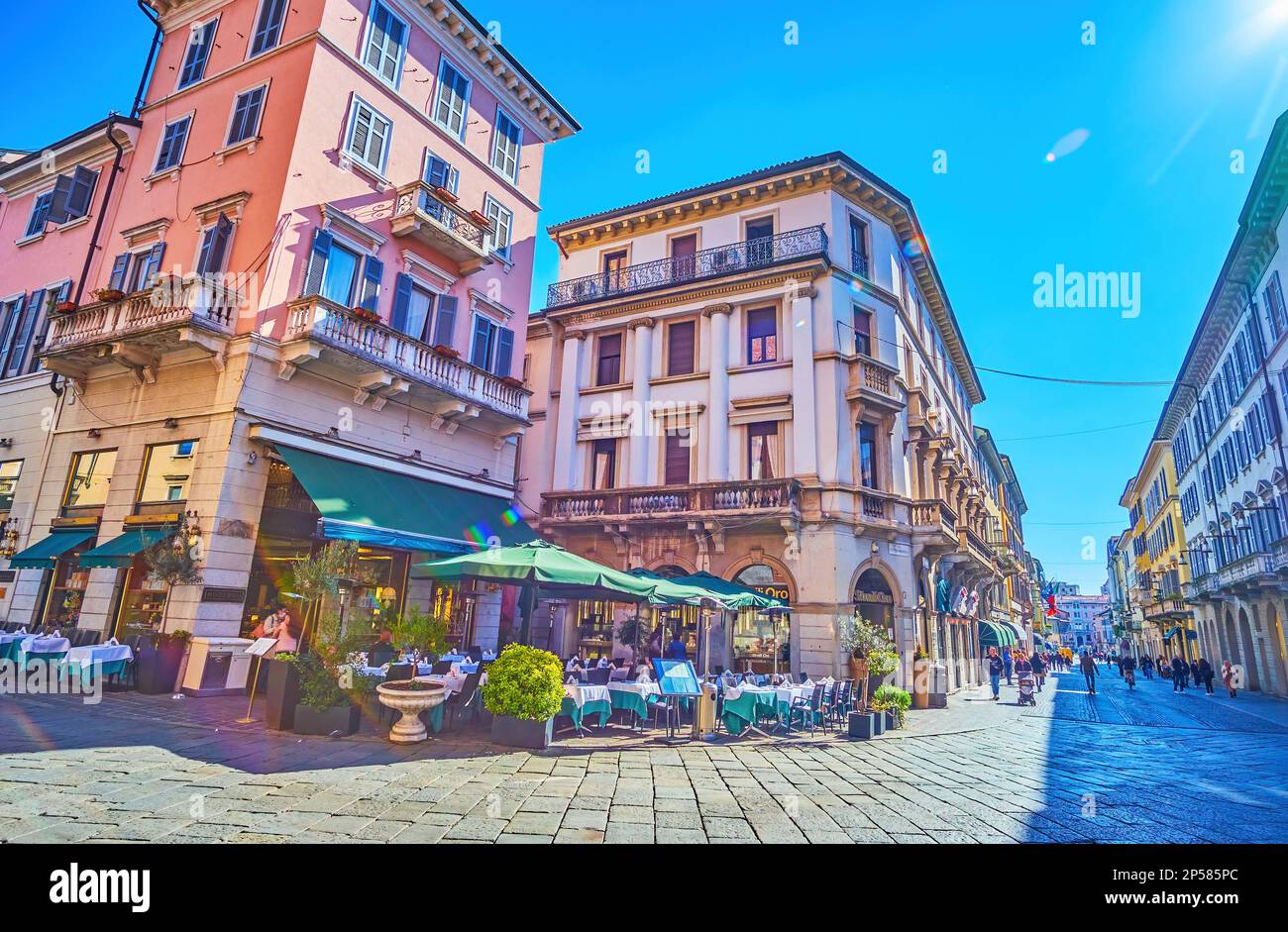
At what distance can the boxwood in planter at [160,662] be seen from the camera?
10.8 meters

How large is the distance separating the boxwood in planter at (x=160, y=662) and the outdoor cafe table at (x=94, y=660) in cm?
27

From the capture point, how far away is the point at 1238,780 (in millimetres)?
8445

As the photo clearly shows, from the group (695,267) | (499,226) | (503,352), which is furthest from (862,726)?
(499,226)

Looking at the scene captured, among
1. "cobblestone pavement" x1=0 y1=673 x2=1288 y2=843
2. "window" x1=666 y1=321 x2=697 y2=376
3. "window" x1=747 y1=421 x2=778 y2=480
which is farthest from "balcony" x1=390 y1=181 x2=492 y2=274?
"cobblestone pavement" x1=0 y1=673 x2=1288 y2=843

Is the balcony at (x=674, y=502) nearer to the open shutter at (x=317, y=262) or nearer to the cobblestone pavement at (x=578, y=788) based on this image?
the cobblestone pavement at (x=578, y=788)

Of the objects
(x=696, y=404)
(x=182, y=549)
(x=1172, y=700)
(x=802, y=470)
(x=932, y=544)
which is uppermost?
(x=696, y=404)

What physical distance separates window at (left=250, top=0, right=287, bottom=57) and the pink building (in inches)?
4.0

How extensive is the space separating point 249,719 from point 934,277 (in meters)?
26.1

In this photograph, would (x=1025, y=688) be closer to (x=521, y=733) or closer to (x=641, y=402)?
(x=641, y=402)

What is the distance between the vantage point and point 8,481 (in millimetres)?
16000

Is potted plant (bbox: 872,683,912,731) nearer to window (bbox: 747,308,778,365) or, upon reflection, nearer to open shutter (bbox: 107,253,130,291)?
window (bbox: 747,308,778,365)

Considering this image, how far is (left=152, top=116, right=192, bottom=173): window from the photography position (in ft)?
51.5

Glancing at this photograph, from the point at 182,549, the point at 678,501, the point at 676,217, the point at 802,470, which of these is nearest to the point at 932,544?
the point at 802,470
